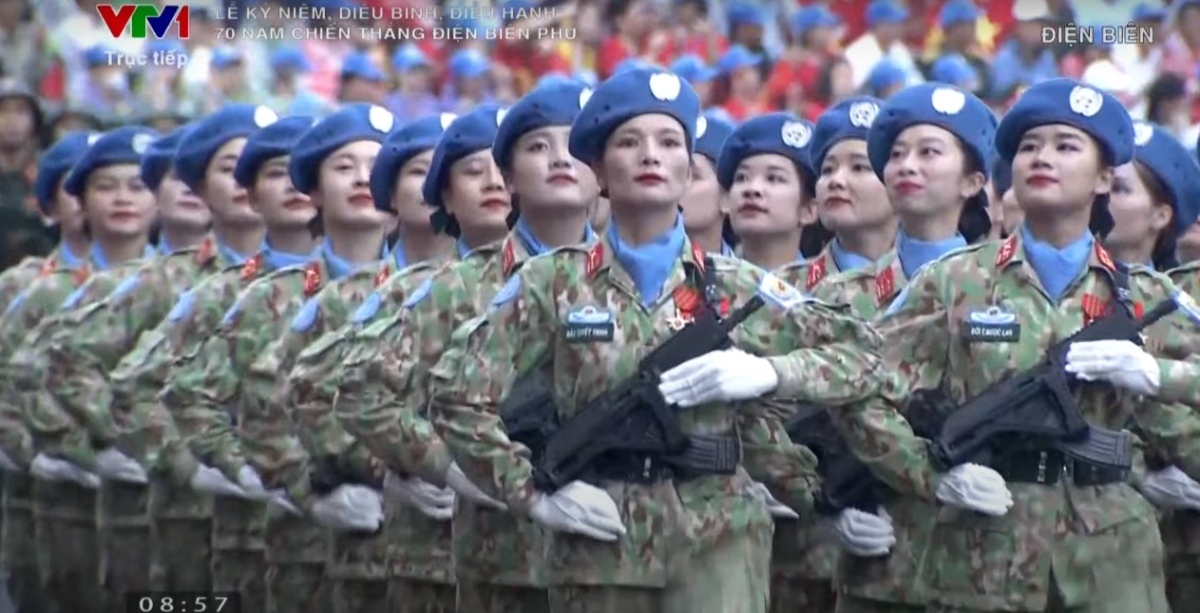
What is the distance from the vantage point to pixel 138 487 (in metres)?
16.4

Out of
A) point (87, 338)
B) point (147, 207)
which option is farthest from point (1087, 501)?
point (147, 207)

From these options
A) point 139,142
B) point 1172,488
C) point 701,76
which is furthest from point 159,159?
point 1172,488

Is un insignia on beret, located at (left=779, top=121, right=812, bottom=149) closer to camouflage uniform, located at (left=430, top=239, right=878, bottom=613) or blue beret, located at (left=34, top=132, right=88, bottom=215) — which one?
camouflage uniform, located at (left=430, top=239, right=878, bottom=613)

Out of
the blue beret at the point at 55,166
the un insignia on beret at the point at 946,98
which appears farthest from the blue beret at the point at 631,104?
the blue beret at the point at 55,166

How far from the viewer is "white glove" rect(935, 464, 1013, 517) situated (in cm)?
1107

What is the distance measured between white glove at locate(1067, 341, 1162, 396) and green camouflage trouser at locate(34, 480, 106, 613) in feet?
23.7

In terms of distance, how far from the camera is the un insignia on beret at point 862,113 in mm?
13789

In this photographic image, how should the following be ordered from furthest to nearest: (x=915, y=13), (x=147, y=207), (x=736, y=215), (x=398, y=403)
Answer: (x=915, y=13)
(x=147, y=207)
(x=736, y=215)
(x=398, y=403)

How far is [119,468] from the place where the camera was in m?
16.4

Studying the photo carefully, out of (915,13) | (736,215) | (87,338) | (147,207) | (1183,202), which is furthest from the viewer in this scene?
(915,13)

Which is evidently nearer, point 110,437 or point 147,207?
point 110,437

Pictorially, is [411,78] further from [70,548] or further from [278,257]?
[278,257]

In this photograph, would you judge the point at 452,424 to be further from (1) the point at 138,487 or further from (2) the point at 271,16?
(2) the point at 271,16

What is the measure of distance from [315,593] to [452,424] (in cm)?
353
